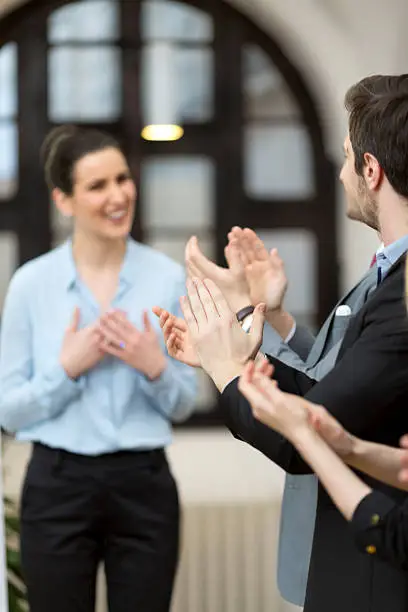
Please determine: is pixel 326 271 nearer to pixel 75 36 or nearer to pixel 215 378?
pixel 75 36

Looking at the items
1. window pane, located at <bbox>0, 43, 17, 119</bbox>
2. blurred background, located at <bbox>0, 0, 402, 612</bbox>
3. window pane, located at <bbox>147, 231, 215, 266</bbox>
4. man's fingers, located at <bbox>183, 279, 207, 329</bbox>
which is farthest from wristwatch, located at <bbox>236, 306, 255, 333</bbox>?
window pane, located at <bbox>0, 43, 17, 119</bbox>

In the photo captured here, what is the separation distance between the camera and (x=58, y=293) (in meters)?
2.96

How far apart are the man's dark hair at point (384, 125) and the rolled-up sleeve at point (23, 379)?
1308 mm

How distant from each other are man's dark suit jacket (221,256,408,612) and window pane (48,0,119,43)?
3.27m

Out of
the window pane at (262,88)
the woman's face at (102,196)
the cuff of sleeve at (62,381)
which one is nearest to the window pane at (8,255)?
the window pane at (262,88)

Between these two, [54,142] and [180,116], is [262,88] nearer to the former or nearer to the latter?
[180,116]

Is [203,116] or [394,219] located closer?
[394,219]

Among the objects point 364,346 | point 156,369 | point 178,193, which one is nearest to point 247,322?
point 364,346

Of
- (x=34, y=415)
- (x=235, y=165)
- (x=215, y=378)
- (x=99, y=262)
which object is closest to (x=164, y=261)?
(x=99, y=262)

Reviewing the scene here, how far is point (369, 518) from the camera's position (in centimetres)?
141

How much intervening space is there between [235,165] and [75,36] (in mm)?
934

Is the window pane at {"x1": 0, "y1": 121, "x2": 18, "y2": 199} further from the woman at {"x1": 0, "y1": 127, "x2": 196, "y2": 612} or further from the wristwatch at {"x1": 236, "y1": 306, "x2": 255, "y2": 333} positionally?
the wristwatch at {"x1": 236, "y1": 306, "x2": 255, "y2": 333}

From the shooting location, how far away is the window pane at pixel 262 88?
4.82 m

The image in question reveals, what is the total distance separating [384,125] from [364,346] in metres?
0.37
